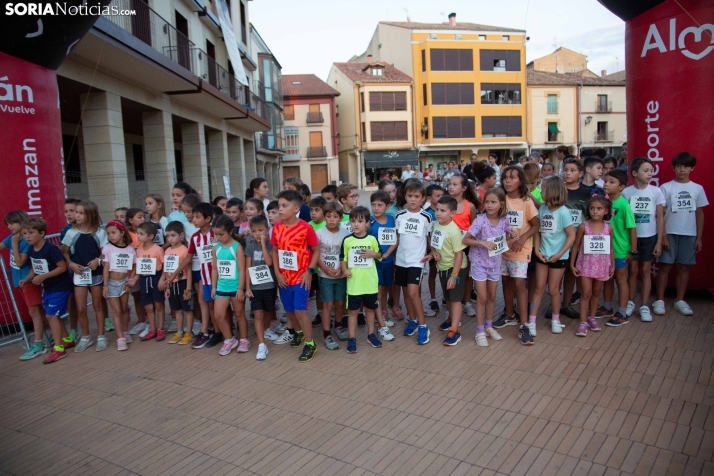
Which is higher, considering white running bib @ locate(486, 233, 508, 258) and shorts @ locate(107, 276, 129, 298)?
white running bib @ locate(486, 233, 508, 258)

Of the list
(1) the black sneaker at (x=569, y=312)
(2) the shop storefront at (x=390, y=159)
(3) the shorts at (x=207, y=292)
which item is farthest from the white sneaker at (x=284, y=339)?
(2) the shop storefront at (x=390, y=159)

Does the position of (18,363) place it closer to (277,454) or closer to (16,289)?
(16,289)

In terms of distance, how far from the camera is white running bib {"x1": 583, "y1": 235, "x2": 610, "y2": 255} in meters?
5.50

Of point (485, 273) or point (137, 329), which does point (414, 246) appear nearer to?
point (485, 273)

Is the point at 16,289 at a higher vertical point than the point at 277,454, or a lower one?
higher

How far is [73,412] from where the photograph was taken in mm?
4414

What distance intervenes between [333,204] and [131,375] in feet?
9.40

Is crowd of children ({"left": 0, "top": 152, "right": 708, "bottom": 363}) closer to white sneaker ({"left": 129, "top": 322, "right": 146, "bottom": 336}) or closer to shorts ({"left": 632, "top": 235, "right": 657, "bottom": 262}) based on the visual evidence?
shorts ({"left": 632, "top": 235, "right": 657, "bottom": 262})

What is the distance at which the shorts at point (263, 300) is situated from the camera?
5.56 metres

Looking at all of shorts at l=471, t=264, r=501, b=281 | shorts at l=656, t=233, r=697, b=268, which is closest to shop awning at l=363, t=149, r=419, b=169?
shorts at l=656, t=233, r=697, b=268

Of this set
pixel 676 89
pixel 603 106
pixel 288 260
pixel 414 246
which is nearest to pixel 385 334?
pixel 414 246

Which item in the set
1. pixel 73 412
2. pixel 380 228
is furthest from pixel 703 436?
pixel 73 412

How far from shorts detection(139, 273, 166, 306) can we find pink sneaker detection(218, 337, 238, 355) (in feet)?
3.80

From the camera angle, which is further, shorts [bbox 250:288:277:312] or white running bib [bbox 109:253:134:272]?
white running bib [bbox 109:253:134:272]
